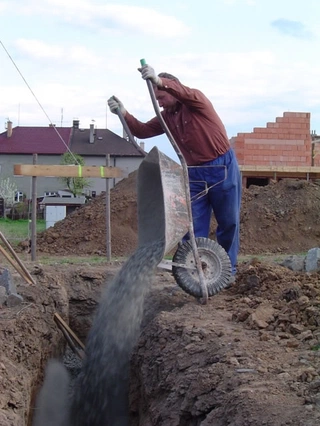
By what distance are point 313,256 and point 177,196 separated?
1.94m

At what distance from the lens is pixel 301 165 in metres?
16.9

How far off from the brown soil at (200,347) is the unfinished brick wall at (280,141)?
9.31 m

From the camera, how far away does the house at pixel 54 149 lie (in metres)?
44.0

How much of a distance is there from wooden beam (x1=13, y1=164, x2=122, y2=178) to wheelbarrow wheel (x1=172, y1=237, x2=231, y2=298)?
14.4 feet

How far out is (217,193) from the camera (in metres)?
5.90

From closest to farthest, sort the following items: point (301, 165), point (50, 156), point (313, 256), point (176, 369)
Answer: point (176, 369) < point (313, 256) < point (301, 165) < point (50, 156)

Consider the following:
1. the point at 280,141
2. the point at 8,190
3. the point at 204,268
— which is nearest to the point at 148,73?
the point at 204,268

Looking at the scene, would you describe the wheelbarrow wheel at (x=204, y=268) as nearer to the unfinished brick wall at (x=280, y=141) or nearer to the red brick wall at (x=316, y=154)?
the unfinished brick wall at (x=280, y=141)

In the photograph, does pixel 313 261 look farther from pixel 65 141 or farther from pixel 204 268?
pixel 65 141

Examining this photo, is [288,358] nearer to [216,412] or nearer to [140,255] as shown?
[216,412]

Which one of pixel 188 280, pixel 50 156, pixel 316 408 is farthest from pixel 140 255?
pixel 50 156

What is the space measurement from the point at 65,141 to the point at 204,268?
39.4 metres

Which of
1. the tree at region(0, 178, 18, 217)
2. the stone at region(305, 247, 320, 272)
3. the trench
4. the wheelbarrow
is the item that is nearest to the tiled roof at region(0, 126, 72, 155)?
the tree at region(0, 178, 18, 217)

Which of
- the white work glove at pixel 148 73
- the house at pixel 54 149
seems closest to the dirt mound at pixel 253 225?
the white work glove at pixel 148 73
